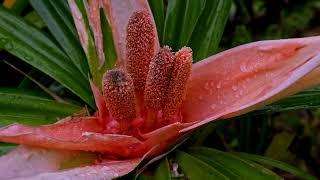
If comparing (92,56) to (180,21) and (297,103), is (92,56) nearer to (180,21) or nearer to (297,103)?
(180,21)

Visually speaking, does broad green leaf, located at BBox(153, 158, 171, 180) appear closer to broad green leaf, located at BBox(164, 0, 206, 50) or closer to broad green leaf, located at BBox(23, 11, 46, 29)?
broad green leaf, located at BBox(164, 0, 206, 50)

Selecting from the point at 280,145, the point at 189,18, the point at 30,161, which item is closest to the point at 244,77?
the point at 189,18

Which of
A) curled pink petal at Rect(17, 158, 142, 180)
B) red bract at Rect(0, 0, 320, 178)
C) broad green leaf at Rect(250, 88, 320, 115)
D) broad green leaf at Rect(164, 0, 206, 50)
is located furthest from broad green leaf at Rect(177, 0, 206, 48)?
curled pink petal at Rect(17, 158, 142, 180)

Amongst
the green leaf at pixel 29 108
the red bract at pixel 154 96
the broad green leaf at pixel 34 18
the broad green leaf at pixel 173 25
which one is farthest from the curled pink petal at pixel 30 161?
the broad green leaf at pixel 34 18

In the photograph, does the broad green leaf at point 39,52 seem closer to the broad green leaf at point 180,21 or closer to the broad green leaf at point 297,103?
the broad green leaf at point 180,21

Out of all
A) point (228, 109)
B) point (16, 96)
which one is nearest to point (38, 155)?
point (16, 96)

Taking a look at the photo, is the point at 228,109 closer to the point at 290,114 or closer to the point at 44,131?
the point at 44,131
